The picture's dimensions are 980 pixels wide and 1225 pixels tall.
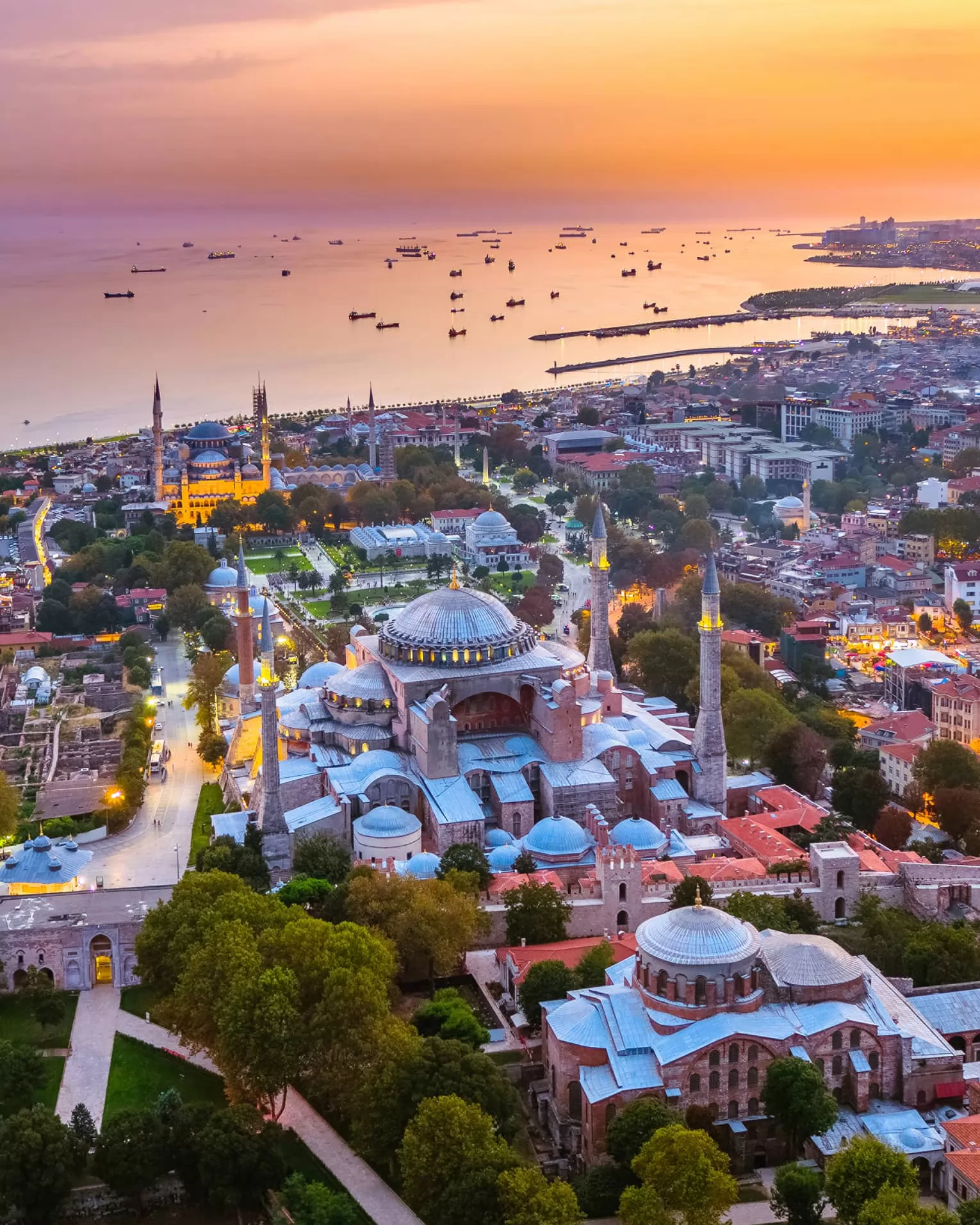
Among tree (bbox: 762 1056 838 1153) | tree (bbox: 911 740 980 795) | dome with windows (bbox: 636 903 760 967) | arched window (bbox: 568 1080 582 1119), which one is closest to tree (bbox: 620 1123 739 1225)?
tree (bbox: 762 1056 838 1153)

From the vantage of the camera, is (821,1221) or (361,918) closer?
(821,1221)

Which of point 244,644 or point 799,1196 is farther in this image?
point 244,644

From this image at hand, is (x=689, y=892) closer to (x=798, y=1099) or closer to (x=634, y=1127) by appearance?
(x=798, y=1099)

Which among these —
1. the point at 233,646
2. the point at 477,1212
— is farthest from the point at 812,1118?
the point at 233,646

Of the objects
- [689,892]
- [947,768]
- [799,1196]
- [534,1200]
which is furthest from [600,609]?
[534,1200]

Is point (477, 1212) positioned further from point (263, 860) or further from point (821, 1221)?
point (263, 860)

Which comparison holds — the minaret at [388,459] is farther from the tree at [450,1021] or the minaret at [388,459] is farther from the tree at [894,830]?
the tree at [450,1021]
